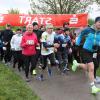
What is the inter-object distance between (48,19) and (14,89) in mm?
12103

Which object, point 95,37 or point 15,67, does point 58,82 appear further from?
point 15,67

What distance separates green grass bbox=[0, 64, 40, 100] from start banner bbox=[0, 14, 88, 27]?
847 cm

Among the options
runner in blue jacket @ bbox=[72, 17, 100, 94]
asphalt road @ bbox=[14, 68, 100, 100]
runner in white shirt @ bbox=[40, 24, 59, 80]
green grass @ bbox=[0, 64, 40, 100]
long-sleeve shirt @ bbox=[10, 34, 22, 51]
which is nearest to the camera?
asphalt road @ bbox=[14, 68, 100, 100]

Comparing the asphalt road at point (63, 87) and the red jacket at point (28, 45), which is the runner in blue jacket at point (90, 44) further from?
the red jacket at point (28, 45)

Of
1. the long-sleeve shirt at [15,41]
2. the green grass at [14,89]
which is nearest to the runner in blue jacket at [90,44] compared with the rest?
the green grass at [14,89]

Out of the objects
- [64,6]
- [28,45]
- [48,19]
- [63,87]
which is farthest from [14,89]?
[64,6]

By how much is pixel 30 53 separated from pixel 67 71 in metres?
2.73

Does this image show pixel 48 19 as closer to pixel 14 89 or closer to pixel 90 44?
pixel 14 89

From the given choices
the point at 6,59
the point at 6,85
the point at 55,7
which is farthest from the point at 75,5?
the point at 6,85

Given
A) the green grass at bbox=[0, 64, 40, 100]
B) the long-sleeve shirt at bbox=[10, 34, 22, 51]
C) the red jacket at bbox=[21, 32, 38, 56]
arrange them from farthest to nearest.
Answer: the long-sleeve shirt at bbox=[10, 34, 22, 51]
the red jacket at bbox=[21, 32, 38, 56]
the green grass at bbox=[0, 64, 40, 100]

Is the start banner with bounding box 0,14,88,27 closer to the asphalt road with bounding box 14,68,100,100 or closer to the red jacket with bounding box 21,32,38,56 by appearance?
the asphalt road with bounding box 14,68,100,100

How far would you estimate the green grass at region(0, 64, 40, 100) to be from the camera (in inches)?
410

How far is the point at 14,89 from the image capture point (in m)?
11.6

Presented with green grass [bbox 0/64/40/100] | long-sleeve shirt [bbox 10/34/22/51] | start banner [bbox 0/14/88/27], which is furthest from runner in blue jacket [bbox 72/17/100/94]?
start banner [bbox 0/14/88/27]
